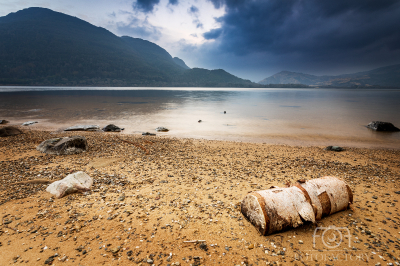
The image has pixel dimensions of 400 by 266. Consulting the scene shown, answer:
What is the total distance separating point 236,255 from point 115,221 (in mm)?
3284

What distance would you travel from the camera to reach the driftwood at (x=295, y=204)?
13.9ft

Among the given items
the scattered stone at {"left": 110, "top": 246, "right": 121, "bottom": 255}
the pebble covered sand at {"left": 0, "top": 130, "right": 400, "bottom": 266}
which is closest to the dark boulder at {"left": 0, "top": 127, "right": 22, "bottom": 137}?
the pebble covered sand at {"left": 0, "top": 130, "right": 400, "bottom": 266}

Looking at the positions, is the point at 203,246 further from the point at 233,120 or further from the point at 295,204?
the point at 233,120

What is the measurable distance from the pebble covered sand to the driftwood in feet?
0.92

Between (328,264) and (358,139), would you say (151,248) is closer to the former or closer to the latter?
(328,264)

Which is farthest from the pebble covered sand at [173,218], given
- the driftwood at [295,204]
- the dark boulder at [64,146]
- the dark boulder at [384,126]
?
the dark boulder at [384,126]

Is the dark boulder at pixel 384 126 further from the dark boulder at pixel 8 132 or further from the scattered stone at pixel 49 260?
the dark boulder at pixel 8 132

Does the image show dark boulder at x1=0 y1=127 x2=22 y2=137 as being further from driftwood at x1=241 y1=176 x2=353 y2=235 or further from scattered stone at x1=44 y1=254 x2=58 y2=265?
driftwood at x1=241 y1=176 x2=353 y2=235

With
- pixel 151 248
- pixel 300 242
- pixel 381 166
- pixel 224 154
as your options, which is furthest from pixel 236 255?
pixel 381 166

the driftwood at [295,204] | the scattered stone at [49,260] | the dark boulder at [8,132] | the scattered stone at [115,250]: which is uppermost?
the driftwood at [295,204]

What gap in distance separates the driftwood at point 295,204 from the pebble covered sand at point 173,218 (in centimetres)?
28

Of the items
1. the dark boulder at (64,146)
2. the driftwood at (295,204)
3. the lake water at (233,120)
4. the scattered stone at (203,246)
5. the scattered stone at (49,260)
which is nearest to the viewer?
the scattered stone at (49,260)

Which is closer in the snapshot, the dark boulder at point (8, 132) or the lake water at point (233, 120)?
the dark boulder at point (8, 132)

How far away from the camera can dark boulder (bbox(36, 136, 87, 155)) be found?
985cm
